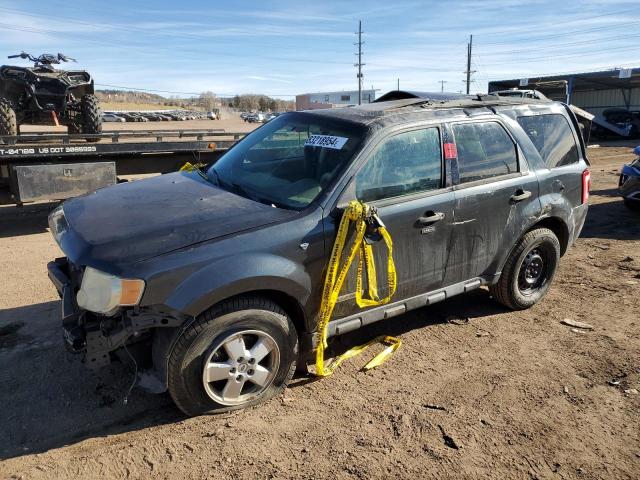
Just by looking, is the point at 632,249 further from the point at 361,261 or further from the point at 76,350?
the point at 76,350

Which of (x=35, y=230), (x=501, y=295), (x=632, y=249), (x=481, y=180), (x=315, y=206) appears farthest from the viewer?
(x=35, y=230)

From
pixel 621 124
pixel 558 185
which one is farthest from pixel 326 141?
pixel 621 124

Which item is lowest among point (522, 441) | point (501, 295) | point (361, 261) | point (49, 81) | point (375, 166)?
point (522, 441)

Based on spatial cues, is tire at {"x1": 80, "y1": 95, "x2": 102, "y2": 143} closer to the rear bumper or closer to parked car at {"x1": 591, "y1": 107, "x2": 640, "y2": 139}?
the rear bumper

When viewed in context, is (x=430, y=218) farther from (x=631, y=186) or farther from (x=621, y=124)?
(x=621, y=124)

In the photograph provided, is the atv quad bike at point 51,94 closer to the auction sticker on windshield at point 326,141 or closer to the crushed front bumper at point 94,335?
the auction sticker on windshield at point 326,141

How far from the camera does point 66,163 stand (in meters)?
7.11

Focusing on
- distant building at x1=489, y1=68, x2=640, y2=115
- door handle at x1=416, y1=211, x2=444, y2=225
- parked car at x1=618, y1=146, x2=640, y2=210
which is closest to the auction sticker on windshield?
door handle at x1=416, y1=211, x2=444, y2=225

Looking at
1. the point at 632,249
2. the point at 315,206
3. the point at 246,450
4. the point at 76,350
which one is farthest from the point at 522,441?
the point at 632,249

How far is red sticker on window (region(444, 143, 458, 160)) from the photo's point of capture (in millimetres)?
3857

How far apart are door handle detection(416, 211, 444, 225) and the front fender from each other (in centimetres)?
100

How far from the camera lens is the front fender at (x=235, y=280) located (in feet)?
9.02

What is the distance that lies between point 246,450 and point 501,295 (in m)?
2.81

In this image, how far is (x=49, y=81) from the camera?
34.0ft
